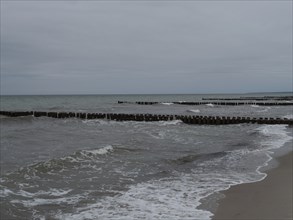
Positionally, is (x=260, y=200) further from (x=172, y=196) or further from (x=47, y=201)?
(x=47, y=201)

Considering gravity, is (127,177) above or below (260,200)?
below

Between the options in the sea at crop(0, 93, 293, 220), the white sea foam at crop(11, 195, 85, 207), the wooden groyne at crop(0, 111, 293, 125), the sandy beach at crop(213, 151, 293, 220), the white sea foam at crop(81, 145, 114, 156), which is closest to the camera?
the sandy beach at crop(213, 151, 293, 220)

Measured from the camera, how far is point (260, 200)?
813 centimetres

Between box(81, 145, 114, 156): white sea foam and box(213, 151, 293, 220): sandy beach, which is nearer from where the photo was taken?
box(213, 151, 293, 220): sandy beach

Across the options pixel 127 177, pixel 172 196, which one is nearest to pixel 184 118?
pixel 127 177

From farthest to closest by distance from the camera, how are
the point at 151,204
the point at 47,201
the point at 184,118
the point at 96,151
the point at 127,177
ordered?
the point at 184,118, the point at 96,151, the point at 127,177, the point at 47,201, the point at 151,204

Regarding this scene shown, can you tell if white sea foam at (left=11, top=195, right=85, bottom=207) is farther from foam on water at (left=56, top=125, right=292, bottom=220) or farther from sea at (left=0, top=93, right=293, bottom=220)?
foam on water at (left=56, top=125, right=292, bottom=220)

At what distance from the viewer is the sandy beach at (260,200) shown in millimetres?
7059

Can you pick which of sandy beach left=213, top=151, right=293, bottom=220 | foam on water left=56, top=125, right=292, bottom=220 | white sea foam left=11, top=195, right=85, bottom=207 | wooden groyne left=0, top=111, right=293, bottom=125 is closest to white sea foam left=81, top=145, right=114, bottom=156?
foam on water left=56, top=125, right=292, bottom=220

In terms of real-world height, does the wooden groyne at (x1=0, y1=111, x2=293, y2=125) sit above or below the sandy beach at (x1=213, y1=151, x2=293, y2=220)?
above

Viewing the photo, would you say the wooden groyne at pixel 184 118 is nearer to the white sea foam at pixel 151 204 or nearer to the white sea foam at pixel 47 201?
the white sea foam at pixel 151 204

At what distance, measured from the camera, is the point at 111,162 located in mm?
13859

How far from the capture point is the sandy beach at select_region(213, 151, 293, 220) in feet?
23.2

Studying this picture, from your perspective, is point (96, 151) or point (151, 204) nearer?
point (151, 204)
